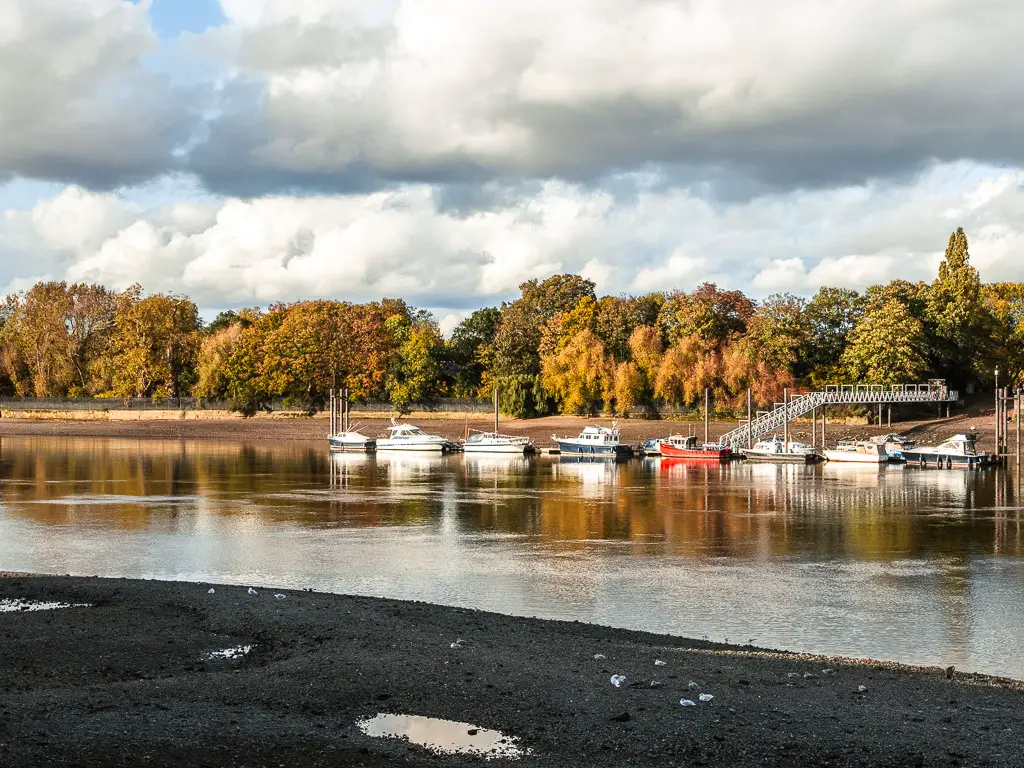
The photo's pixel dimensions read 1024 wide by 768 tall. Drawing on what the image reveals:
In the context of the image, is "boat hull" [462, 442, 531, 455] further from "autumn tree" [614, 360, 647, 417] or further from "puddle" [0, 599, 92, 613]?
"puddle" [0, 599, 92, 613]

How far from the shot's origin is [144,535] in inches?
1430

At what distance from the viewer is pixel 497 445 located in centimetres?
9206

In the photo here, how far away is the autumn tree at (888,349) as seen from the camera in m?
97.7

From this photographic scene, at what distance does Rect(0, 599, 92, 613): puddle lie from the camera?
68.4 feet

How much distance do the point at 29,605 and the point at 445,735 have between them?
12.3 m

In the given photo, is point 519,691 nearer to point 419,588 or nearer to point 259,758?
point 259,758

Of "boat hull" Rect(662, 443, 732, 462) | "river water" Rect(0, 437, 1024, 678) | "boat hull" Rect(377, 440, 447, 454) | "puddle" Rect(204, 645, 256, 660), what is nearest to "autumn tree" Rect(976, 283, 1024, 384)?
"boat hull" Rect(662, 443, 732, 462)

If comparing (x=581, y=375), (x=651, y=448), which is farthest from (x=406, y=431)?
(x=651, y=448)

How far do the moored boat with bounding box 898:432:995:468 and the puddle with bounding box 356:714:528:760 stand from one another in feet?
228

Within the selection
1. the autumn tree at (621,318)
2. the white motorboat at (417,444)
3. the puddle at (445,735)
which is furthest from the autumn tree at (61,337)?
the puddle at (445,735)

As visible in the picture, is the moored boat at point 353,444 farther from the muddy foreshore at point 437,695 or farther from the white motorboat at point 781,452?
the muddy foreshore at point 437,695

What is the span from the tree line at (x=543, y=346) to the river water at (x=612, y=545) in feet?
116

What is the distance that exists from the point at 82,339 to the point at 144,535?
124m

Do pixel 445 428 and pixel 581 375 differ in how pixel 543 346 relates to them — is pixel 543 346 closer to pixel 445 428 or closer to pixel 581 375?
pixel 581 375
